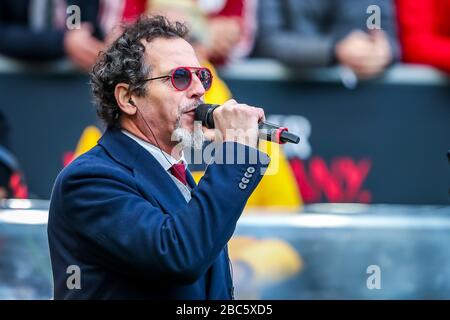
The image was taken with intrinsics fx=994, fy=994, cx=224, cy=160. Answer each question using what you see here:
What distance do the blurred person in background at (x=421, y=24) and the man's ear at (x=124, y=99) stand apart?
3.15m

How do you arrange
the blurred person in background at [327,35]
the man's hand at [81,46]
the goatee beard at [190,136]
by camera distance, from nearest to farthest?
the goatee beard at [190,136], the man's hand at [81,46], the blurred person in background at [327,35]

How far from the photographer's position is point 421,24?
5871 millimetres

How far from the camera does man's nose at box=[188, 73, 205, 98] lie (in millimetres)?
Result: 2967

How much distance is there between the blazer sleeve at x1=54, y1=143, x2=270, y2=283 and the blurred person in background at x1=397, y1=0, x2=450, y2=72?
3263 mm

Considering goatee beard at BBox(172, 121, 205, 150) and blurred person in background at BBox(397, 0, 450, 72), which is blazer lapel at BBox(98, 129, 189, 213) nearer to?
goatee beard at BBox(172, 121, 205, 150)

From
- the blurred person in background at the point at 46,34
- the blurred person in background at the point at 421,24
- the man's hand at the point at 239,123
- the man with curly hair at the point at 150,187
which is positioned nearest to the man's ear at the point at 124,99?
the man with curly hair at the point at 150,187

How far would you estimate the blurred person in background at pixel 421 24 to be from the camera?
5.85 m

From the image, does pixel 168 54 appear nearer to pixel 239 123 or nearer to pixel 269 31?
pixel 239 123

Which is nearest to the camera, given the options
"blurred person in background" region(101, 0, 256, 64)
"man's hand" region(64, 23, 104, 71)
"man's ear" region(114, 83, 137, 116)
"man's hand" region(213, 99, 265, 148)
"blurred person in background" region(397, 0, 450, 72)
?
"man's hand" region(213, 99, 265, 148)

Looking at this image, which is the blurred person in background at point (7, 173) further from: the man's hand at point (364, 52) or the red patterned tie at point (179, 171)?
the red patterned tie at point (179, 171)

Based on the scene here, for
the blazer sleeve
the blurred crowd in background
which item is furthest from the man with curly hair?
the blurred crowd in background

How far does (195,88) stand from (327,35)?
117 inches
